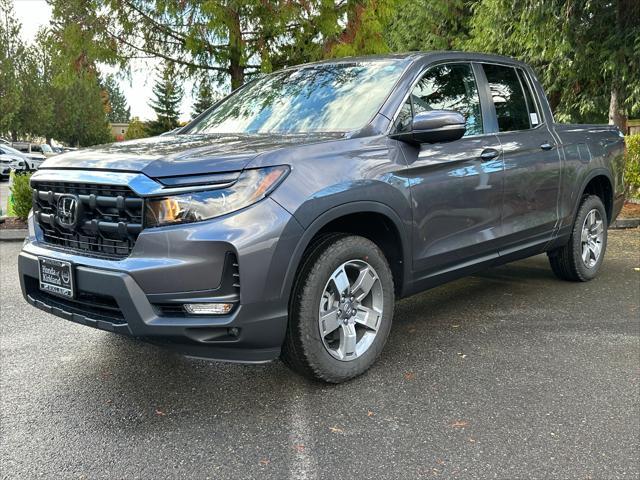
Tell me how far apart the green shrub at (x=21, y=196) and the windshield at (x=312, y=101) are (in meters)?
5.86

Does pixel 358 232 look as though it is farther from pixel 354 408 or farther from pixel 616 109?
pixel 616 109

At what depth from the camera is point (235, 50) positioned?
887 centimetres

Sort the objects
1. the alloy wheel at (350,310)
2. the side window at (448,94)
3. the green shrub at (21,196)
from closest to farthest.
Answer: the alloy wheel at (350,310)
the side window at (448,94)
the green shrub at (21,196)

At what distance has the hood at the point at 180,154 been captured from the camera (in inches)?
112

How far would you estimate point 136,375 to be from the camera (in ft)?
11.7

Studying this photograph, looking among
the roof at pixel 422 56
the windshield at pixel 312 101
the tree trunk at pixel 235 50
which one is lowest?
the windshield at pixel 312 101

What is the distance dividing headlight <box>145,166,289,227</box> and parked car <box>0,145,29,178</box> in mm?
24535

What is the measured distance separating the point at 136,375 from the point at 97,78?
721 cm

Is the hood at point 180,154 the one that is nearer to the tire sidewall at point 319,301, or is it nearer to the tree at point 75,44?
the tire sidewall at point 319,301

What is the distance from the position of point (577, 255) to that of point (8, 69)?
127ft

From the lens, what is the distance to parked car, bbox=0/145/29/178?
25.0 meters

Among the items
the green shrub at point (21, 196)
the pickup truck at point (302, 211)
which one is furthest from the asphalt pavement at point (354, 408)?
the green shrub at point (21, 196)

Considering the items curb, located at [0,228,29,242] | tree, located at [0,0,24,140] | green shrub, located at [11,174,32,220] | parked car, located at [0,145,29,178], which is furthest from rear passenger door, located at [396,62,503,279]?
tree, located at [0,0,24,140]

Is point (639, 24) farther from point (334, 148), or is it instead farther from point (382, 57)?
point (334, 148)
